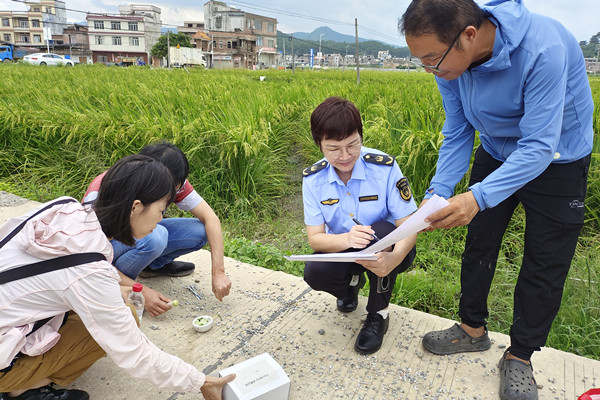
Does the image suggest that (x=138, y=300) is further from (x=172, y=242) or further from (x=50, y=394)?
(x=50, y=394)

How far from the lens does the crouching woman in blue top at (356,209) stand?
74.2 inches

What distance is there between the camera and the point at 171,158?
2016 mm

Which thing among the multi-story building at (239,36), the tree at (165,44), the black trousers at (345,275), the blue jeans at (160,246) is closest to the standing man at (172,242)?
the blue jeans at (160,246)

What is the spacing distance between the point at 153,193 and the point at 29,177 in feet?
14.7

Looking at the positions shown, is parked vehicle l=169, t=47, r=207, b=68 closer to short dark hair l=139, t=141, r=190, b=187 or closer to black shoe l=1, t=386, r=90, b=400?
short dark hair l=139, t=141, r=190, b=187

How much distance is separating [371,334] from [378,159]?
2.66ft

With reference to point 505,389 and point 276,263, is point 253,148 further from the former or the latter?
point 505,389

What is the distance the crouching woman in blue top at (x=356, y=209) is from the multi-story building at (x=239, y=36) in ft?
137

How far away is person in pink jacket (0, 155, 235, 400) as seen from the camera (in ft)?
4.31

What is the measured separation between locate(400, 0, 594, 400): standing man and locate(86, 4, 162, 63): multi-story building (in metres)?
47.5

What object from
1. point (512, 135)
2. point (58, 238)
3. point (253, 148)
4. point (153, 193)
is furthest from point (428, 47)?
point (253, 148)

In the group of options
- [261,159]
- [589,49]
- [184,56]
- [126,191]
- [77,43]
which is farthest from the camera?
[77,43]

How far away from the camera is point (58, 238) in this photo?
1310mm

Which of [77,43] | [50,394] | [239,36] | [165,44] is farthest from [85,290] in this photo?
[77,43]
